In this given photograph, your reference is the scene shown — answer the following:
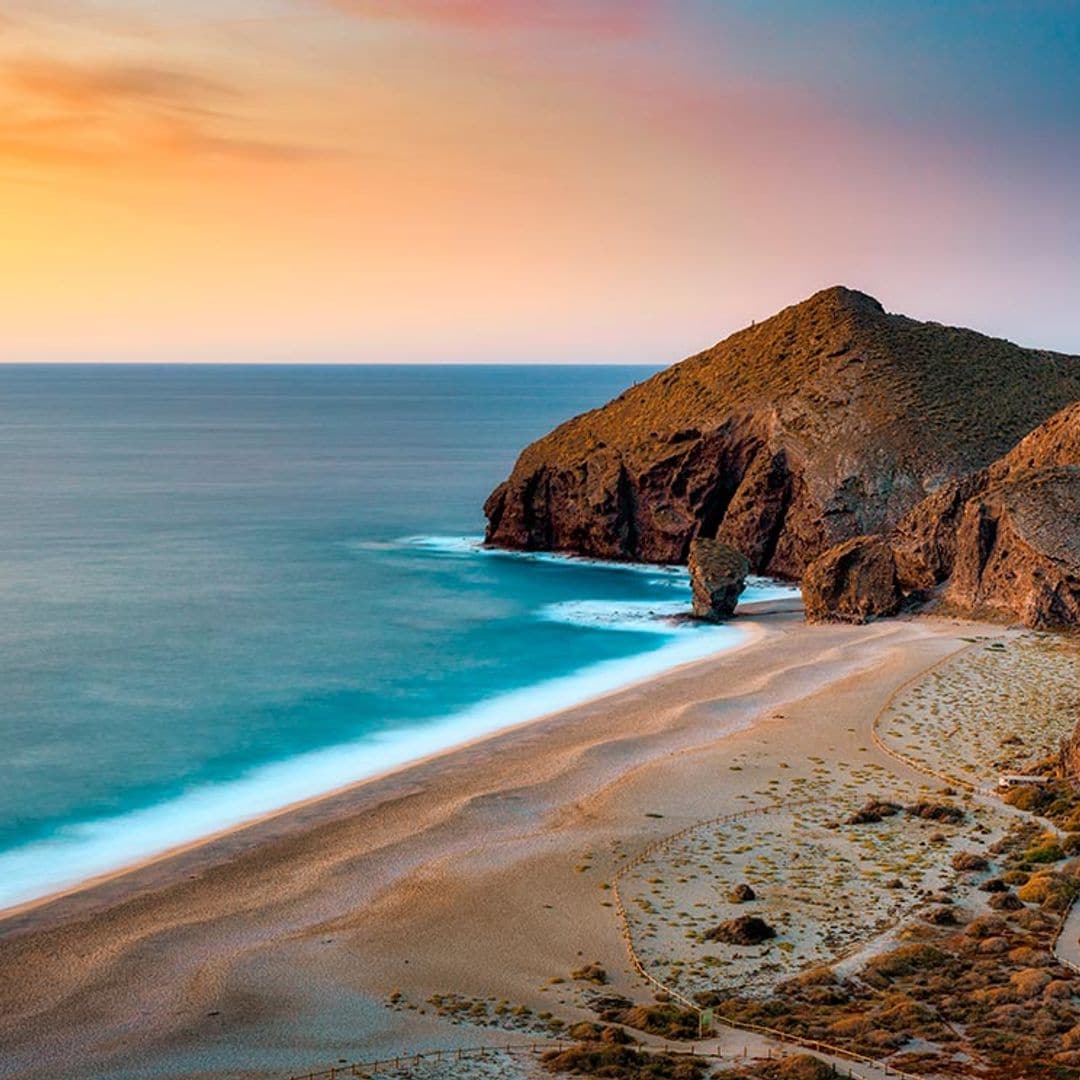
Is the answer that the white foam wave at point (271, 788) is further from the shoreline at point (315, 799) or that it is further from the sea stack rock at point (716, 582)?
the sea stack rock at point (716, 582)

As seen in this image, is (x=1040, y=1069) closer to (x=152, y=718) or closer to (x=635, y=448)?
(x=152, y=718)

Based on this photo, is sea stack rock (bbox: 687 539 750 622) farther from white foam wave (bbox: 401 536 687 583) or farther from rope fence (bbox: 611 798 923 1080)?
rope fence (bbox: 611 798 923 1080)

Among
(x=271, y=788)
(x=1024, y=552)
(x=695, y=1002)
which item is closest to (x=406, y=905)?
(x=695, y=1002)

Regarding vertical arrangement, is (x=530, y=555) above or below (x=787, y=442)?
below

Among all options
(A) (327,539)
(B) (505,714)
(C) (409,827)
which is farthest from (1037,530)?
(A) (327,539)

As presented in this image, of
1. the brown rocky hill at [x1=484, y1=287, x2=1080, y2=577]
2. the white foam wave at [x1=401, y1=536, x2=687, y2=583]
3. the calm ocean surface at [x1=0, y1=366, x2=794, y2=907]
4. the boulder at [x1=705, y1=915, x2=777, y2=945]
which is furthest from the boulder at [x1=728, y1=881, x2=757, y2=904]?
the white foam wave at [x1=401, y1=536, x2=687, y2=583]

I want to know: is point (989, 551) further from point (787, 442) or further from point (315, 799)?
point (315, 799)
